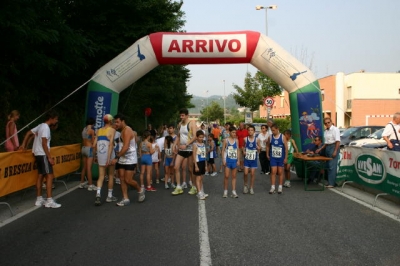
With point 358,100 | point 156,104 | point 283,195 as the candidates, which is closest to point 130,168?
point 283,195

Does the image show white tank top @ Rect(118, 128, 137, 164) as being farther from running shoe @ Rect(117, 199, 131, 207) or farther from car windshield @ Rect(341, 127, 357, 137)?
car windshield @ Rect(341, 127, 357, 137)

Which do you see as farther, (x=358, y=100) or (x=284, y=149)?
(x=358, y=100)

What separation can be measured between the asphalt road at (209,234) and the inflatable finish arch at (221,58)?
10.4 feet

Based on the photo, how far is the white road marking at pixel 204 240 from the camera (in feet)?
14.5

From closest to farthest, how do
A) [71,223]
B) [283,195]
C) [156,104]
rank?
[71,223] → [283,195] → [156,104]

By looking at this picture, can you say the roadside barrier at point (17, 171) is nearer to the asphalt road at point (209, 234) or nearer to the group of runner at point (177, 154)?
the asphalt road at point (209, 234)

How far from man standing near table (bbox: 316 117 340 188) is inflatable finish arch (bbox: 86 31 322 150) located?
0.57 metres

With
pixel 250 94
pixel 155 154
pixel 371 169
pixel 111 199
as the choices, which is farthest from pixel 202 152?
pixel 250 94

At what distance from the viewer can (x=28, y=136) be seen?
7891 millimetres

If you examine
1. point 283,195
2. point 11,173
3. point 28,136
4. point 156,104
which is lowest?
point 283,195

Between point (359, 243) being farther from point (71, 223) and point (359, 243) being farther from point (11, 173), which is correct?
point (11, 173)

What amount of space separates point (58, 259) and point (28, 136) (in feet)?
13.6

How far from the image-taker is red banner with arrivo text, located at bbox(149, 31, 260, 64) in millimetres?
10664

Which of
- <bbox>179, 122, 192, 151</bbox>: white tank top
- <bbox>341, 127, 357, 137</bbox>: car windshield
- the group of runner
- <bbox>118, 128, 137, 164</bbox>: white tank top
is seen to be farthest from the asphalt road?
<bbox>341, 127, 357, 137</bbox>: car windshield
